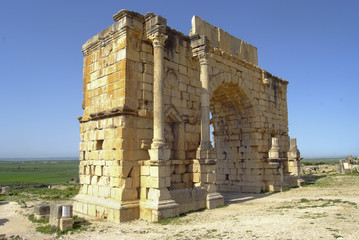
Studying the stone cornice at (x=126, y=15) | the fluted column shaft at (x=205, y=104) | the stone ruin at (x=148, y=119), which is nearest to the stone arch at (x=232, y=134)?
the stone ruin at (x=148, y=119)

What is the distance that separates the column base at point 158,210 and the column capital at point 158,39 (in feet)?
15.1

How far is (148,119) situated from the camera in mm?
9070

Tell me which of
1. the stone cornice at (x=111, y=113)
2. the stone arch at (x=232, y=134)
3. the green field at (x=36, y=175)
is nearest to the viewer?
the stone cornice at (x=111, y=113)

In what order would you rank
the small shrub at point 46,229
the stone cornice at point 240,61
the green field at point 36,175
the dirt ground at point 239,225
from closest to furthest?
the dirt ground at point 239,225 < the small shrub at point 46,229 < the stone cornice at point 240,61 < the green field at point 36,175

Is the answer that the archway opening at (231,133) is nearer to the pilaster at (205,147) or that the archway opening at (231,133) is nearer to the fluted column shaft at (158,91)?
the pilaster at (205,147)

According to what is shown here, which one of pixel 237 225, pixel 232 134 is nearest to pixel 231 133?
pixel 232 134

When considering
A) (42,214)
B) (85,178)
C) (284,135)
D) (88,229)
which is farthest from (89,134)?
(284,135)

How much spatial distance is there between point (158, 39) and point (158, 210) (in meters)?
4.94

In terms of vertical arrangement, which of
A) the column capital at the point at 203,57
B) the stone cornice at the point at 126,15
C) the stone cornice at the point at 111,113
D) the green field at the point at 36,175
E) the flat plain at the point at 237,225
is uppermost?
the stone cornice at the point at 126,15

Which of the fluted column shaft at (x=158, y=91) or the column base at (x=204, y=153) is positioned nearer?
the fluted column shaft at (x=158, y=91)

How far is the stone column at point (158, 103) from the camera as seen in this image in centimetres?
838

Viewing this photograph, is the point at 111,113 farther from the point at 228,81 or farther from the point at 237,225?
the point at 228,81

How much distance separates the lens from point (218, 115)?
15516mm

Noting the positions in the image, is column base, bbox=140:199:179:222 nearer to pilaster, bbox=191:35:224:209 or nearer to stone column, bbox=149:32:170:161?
stone column, bbox=149:32:170:161
